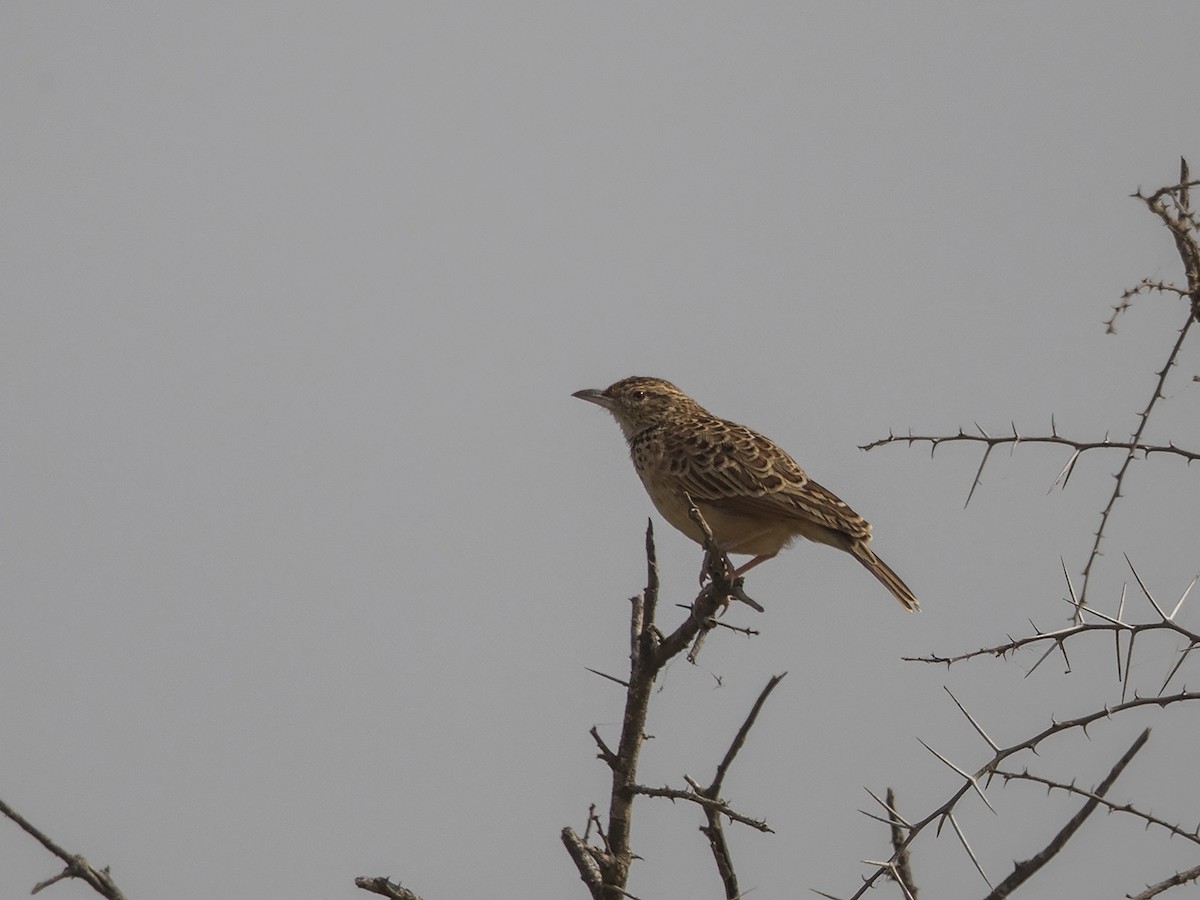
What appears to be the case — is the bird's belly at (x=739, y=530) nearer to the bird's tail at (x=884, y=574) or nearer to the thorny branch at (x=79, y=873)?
the bird's tail at (x=884, y=574)

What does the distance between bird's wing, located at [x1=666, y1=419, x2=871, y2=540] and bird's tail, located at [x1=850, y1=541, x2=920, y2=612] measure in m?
0.07

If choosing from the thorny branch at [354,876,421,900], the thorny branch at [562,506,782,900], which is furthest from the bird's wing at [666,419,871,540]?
the thorny branch at [354,876,421,900]

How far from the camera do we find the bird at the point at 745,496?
843 cm

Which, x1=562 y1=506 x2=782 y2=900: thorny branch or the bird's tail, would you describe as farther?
the bird's tail

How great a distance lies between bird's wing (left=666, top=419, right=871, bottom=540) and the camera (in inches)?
332

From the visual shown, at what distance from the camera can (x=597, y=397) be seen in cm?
1060

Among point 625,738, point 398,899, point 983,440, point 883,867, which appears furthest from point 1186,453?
point 398,899

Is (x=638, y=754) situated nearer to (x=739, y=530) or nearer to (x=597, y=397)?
(x=739, y=530)

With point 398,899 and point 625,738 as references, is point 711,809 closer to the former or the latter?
point 625,738

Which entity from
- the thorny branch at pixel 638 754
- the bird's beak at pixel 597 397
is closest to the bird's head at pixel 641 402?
the bird's beak at pixel 597 397

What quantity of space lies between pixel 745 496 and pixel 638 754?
324cm

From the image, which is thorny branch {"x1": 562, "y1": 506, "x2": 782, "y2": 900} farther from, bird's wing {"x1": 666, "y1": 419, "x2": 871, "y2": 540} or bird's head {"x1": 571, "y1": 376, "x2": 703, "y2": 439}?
bird's head {"x1": 571, "y1": 376, "x2": 703, "y2": 439}

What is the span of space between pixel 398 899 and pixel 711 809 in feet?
3.50

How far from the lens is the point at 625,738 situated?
5.46 meters
